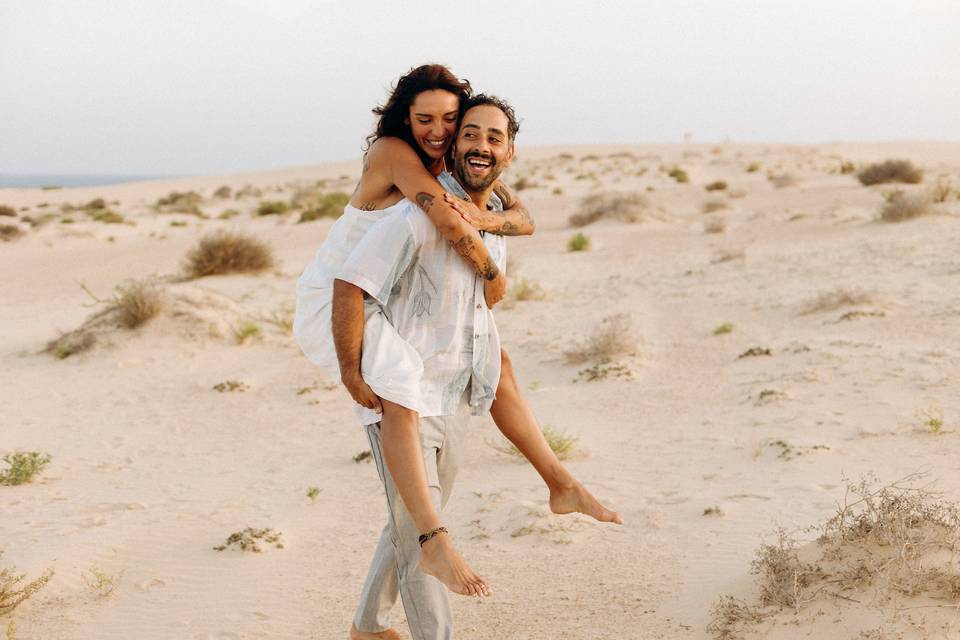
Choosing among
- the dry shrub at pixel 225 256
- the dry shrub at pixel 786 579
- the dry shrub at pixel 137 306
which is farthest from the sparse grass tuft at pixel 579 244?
the dry shrub at pixel 786 579

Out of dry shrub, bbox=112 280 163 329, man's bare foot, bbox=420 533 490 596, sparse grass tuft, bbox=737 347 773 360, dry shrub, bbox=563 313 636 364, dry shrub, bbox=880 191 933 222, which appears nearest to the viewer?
man's bare foot, bbox=420 533 490 596

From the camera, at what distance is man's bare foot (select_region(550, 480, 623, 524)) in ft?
10.3

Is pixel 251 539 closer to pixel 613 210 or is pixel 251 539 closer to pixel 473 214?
pixel 473 214

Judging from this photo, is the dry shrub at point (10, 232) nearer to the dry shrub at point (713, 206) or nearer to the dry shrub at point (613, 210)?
the dry shrub at point (613, 210)

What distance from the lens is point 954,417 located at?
6.29m

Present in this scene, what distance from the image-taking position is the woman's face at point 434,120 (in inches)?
110

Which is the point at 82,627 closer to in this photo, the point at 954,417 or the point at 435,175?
the point at 435,175

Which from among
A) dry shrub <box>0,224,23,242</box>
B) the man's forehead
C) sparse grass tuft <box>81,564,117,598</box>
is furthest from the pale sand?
dry shrub <box>0,224,23,242</box>

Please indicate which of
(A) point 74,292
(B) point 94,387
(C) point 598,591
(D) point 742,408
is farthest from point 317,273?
(A) point 74,292

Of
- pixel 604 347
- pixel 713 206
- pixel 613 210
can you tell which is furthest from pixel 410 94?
pixel 713 206

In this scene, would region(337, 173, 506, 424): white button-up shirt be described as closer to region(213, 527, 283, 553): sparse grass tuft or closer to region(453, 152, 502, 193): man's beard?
region(453, 152, 502, 193): man's beard

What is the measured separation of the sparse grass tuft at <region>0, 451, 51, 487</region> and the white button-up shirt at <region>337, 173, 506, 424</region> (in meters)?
4.03

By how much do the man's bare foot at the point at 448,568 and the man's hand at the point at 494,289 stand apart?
2.49 ft

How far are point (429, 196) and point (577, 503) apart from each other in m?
1.22
